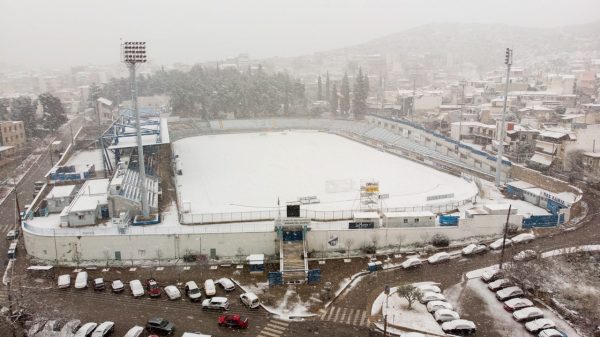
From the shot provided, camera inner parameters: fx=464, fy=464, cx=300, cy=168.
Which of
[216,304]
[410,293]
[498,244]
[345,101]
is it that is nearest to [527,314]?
[410,293]

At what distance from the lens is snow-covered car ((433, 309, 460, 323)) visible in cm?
1020

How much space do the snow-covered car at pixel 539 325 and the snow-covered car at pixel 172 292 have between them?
7997mm

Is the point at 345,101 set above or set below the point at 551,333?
above

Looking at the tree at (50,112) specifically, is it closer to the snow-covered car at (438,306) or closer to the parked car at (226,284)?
the parked car at (226,284)

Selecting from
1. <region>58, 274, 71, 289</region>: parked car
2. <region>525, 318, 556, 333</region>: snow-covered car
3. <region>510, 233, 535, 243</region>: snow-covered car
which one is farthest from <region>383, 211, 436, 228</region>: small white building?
<region>58, 274, 71, 289</region>: parked car

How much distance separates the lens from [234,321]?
10.1 meters

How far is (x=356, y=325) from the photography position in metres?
10.2

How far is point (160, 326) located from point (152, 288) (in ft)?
6.18

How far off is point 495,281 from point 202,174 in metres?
15.1

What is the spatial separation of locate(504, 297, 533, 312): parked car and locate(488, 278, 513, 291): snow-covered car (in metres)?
0.66

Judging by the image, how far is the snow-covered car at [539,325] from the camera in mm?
9727

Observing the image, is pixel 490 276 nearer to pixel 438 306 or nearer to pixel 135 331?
pixel 438 306

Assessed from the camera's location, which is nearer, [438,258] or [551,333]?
[551,333]

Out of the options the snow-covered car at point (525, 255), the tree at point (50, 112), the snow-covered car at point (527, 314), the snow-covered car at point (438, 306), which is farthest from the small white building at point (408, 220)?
the tree at point (50, 112)
